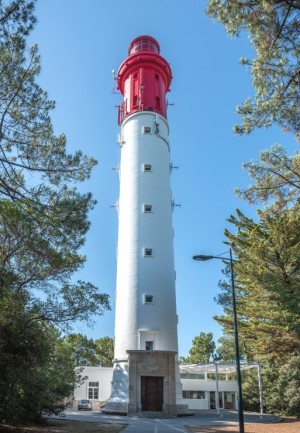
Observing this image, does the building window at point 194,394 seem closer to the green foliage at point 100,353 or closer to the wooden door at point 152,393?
the green foliage at point 100,353

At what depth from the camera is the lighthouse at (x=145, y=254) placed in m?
24.5

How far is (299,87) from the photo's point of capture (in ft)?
35.7

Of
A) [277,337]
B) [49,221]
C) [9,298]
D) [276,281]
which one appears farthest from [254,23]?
[277,337]

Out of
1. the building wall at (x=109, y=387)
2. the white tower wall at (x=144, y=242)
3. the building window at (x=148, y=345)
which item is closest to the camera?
the building window at (x=148, y=345)

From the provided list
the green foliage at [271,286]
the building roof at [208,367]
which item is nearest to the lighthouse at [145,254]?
the green foliage at [271,286]

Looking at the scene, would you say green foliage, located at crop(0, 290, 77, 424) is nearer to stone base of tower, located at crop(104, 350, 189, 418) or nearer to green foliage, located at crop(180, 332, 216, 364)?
stone base of tower, located at crop(104, 350, 189, 418)

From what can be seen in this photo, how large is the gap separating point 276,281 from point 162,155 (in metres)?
14.9

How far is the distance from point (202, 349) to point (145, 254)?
36.9 meters

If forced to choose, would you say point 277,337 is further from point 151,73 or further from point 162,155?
point 151,73

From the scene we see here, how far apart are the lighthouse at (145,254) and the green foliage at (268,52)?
57.9 ft

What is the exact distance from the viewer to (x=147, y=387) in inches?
965

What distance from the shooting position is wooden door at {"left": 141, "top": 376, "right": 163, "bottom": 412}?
2425 centimetres

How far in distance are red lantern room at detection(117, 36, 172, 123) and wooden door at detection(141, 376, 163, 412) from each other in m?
19.9

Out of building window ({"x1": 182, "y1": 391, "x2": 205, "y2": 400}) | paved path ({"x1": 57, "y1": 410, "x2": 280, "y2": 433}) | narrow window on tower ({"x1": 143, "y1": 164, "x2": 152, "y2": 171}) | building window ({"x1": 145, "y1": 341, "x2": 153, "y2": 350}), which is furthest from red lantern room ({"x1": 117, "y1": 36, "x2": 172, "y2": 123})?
building window ({"x1": 182, "y1": 391, "x2": 205, "y2": 400})
